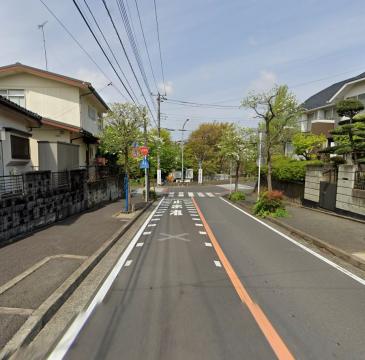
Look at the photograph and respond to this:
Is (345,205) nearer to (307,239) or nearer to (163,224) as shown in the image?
(307,239)

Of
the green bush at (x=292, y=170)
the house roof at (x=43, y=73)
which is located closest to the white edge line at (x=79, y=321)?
the house roof at (x=43, y=73)

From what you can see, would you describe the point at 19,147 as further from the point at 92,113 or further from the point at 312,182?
the point at 312,182

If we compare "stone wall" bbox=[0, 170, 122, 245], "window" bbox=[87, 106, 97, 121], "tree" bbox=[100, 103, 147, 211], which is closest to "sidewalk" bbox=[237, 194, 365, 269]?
"tree" bbox=[100, 103, 147, 211]

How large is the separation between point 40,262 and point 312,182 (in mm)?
15443

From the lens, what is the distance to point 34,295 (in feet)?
15.2

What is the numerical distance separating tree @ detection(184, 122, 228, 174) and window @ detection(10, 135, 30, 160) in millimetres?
45703

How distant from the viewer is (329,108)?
98.5ft

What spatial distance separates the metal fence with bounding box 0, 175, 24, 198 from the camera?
8859 mm

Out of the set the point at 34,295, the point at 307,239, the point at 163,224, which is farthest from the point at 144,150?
the point at 34,295

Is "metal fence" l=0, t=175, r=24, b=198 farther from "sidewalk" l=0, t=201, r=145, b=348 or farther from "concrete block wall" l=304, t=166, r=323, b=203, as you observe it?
"concrete block wall" l=304, t=166, r=323, b=203

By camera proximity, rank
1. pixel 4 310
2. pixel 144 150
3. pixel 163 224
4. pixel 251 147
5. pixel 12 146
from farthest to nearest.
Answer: pixel 251 147, pixel 144 150, pixel 163 224, pixel 12 146, pixel 4 310

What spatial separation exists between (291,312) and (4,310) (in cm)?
414

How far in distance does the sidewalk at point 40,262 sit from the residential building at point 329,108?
67.0 feet

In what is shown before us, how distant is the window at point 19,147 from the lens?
35.4 ft
